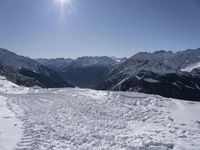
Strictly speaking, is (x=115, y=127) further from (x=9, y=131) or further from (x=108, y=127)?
(x=9, y=131)

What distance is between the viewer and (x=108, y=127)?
53.1 ft

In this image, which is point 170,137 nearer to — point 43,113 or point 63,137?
point 63,137

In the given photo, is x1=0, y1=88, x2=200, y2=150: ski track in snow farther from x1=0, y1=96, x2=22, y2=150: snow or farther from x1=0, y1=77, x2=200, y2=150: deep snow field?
x1=0, y1=96, x2=22, y2=150: snow

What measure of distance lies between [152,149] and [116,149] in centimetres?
145

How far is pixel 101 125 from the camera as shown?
1673 centimetres

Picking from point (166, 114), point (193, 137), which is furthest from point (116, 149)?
point (166, 114)

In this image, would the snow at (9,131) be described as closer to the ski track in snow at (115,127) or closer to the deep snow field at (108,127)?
the deep snow field at (108,127)

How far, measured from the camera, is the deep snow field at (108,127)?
12445 mm

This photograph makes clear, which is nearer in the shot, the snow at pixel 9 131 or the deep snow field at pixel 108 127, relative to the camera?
the deep snow field at pixel 108 127

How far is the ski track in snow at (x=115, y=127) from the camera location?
12.4 metres

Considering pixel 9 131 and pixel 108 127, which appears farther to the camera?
pixel 108 127

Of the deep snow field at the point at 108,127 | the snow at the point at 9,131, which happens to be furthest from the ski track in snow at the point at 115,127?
the snow at the point at 9,131

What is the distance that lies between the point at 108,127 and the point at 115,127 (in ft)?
1.29

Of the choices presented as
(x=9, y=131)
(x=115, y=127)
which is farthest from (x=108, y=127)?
(x=9, y=131)
